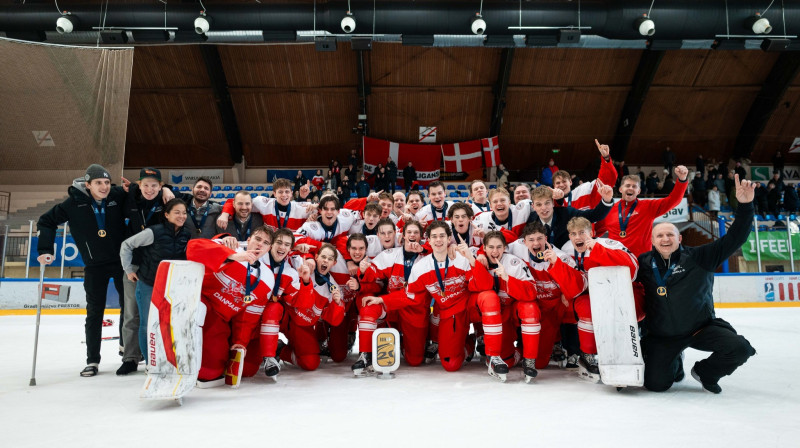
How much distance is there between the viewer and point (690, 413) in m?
3.03

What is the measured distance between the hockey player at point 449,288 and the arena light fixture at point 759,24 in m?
12.5

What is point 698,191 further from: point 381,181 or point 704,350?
point 704,350

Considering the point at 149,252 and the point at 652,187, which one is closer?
the point at 149,252

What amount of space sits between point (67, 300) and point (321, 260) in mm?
8400

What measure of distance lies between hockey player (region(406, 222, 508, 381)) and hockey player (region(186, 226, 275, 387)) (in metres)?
1.37

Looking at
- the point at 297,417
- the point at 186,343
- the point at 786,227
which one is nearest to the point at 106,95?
the point at 186,343

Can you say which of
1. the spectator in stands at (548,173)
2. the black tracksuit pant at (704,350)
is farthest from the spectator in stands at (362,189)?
the black tracksuit pant at (704,350)

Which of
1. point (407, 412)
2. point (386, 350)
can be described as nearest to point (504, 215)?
point (386, 350)

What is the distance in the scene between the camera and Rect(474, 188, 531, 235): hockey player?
512 centimetres

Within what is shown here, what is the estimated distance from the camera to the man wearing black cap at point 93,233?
4488 mm

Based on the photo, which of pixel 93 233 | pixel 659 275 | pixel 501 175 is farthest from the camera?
pixel 501 175

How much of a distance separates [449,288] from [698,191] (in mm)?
15625

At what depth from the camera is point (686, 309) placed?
11.9 feet

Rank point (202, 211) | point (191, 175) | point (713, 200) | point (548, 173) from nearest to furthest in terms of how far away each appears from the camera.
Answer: point (202, 211)
point (713, 200)
point (548, 173)
point (191, 175)
